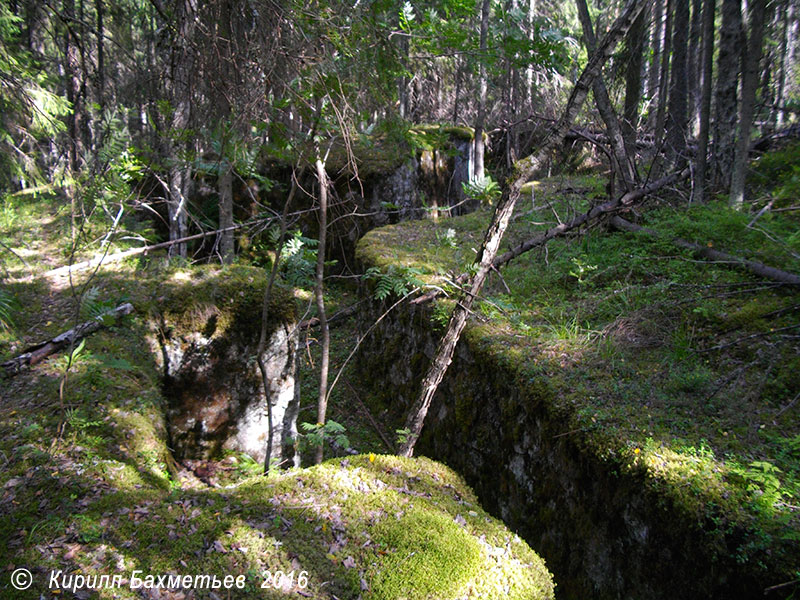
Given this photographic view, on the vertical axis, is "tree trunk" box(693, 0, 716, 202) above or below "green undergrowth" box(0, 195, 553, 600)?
above

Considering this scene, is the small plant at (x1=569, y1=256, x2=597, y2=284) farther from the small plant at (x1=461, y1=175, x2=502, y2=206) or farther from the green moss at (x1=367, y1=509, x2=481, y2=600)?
the small plant at (x1=461, y1=175, x2=502, y2=206)

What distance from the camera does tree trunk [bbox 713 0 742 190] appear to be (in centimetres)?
551

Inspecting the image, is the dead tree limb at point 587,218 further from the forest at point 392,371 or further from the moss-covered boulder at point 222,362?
the moss-covered boulder at point 222,362

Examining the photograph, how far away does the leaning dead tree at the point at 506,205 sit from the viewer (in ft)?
11.8

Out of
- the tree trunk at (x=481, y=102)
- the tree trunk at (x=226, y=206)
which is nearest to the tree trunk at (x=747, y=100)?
the tree trunk at (x=481, y=102)

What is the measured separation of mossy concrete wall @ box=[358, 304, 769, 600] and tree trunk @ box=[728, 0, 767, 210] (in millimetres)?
4126

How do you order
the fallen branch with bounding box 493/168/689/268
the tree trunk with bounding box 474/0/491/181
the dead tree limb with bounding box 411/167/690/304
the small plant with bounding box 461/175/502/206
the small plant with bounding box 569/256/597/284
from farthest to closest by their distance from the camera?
the tree trunk with bounding box 474/0/491/181 < the small plant with bounding box 461/175/502/206 < the fallen branch with bounding box 493/168/689/268 < the dead tree limb with bounding box 411/167/690/304 < the small plant with bounding box 569/256/597/284

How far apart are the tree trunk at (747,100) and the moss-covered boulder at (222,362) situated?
603 cm

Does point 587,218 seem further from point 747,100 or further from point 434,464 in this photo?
point 434,464

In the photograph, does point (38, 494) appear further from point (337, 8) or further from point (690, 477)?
point (690, 477)

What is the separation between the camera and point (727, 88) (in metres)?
5.75

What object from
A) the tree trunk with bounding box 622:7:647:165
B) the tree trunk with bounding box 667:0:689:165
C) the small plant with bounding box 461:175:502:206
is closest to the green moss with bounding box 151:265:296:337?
the small plant with bounding box 461:175:502:206

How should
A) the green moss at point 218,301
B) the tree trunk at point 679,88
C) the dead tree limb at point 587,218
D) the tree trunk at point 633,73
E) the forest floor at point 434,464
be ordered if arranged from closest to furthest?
the forest floor at point 434,464
the green moss at point 218,301
the dead tree limb at point 587,218
the tree trunk at point 633,73
the tree trunk at point 679,88

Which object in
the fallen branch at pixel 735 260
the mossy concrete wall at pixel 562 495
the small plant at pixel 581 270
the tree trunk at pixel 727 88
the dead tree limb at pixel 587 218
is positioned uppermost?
the tree trunk at pixel 727 88
